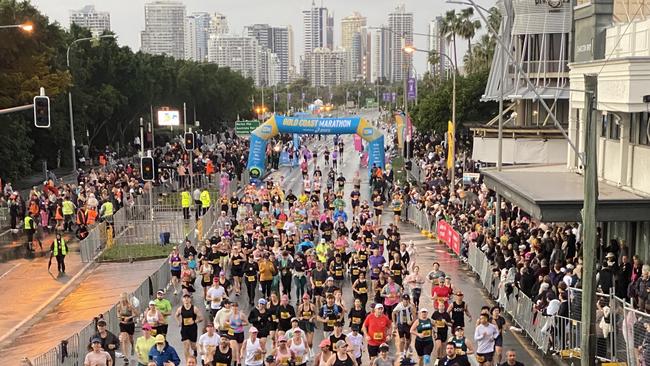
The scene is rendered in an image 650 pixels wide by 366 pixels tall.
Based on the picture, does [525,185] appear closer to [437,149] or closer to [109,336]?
[109,336]

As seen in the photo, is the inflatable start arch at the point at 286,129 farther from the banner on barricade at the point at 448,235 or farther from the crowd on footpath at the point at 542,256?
the banner on barricade at the point at 448,235

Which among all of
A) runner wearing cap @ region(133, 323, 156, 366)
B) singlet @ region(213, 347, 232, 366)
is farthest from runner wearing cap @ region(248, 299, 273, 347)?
runner wearing cap @ region(133, 323, 156, 366)

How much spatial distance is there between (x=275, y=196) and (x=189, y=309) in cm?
1968

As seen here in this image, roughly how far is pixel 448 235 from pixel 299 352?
17.0 metres

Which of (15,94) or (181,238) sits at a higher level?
(15,94)

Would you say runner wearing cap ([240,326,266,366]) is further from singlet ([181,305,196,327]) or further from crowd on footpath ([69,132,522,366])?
singlet ([181,305,196,327])

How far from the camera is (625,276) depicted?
63.2ft

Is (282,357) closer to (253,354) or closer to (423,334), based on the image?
(253,354)

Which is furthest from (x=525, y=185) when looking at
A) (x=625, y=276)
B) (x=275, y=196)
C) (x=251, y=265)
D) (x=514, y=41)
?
(x=514, y=41)

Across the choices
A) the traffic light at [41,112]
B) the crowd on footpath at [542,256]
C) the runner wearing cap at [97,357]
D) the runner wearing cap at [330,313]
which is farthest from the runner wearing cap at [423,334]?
the traffic light at [41,112]

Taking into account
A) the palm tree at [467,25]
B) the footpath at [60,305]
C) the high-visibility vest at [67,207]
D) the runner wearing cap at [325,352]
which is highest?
the palm tree at [467,25]

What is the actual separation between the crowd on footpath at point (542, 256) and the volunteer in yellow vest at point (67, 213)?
13167mm

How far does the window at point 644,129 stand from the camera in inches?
825

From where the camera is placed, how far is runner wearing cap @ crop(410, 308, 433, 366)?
1523cm
